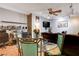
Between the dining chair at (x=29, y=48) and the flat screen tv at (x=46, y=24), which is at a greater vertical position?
the flat screen tv at (x=46, y=24)

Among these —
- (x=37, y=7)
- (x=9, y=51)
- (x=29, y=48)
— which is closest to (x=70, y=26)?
(x=37, y=7)

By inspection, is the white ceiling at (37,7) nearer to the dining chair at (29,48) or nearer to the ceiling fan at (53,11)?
the ceiling fan at (53,11)

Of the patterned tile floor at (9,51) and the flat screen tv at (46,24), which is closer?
the patterned tile floor at (9,51)

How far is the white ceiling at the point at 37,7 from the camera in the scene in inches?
99.3

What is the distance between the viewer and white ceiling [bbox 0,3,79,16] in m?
2.52

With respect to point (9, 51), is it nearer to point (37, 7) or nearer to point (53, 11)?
point (37, 7)

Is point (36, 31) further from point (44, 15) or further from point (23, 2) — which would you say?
point (23, 2)

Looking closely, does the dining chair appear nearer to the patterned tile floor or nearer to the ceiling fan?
the patterned tile floor

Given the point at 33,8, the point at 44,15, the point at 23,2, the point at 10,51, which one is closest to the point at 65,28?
the point at 44,15

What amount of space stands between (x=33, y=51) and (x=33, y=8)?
87 centimetres

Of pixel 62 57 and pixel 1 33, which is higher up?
pixel 1 33

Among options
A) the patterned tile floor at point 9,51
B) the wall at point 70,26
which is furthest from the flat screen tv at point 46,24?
the patterned tile floor at point 9,51

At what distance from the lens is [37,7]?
2.62m

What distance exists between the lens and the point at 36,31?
2695 mm
